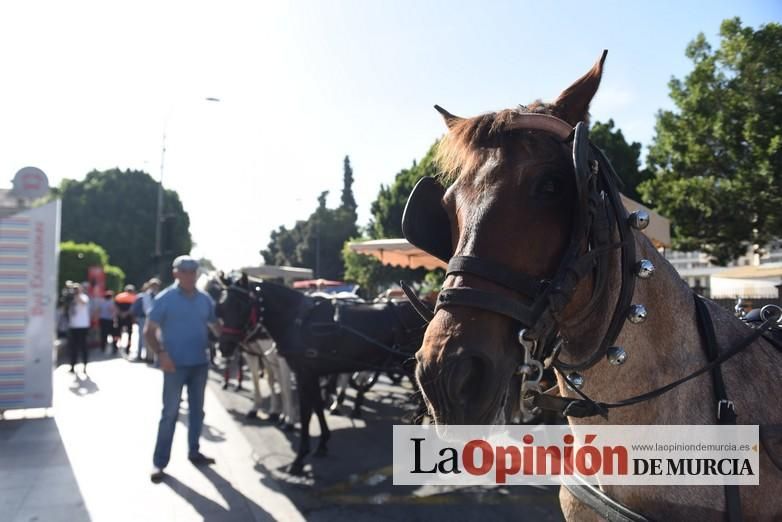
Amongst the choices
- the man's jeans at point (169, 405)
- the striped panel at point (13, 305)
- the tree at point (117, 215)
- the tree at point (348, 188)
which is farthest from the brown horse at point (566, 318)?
the tree at point (348, 188)

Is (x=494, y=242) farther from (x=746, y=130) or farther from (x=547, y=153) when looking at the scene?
(x=746, y=130)

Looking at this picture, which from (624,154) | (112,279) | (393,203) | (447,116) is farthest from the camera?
(112,279)

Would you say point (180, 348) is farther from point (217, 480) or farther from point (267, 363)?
point (267, 363)

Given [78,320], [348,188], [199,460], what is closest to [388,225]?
[78,320]

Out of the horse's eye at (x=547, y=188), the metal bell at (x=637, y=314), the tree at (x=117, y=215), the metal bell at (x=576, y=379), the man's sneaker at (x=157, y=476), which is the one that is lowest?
the man's sneaker at (x=157, y=476)

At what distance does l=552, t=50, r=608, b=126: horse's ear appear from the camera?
1593 mm

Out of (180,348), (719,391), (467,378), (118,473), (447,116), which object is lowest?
(118,473)

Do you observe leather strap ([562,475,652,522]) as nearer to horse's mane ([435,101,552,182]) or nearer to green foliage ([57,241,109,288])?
horse's mane ([435,101,552,182])

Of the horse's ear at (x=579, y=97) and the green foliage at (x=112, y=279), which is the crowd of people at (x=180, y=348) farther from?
the green foliage at (x=112, y=279)

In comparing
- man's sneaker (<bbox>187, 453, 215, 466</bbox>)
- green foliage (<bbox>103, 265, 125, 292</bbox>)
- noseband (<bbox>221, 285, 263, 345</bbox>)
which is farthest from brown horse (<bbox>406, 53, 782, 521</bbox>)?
green foliage (<bbox>103, 265, 125, 292</bbox>)

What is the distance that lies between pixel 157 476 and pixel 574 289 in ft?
16.2

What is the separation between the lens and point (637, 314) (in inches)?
59.1

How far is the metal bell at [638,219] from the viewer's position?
152 cm

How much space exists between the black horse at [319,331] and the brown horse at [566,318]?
4219mm
